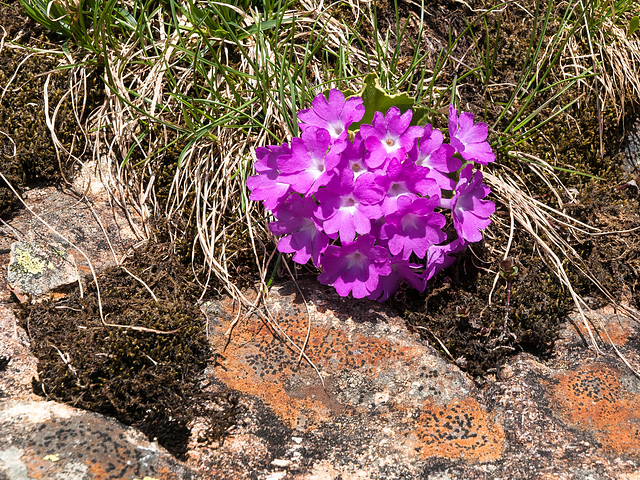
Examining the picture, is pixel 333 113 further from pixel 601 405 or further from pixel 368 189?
pixel 601 405

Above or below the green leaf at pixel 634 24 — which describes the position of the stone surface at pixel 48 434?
below

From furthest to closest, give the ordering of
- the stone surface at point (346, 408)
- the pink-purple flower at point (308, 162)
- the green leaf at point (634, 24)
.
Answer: the green leaf at point (634, 24) → the pink-purple flower at point (308, 162) → the stone surface at point (346, 408)

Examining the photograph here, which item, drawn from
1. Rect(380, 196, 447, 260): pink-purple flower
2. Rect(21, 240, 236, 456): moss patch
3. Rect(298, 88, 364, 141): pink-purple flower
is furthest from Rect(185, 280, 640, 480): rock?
Rect(298, 88, 364, 141): pink-purple flower

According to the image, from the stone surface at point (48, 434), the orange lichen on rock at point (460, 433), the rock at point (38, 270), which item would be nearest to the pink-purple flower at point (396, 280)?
the orange lichen on rock at point (460, 433)

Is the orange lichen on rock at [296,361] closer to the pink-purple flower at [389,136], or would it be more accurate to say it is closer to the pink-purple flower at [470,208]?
the pink-purple flower at [470,208]

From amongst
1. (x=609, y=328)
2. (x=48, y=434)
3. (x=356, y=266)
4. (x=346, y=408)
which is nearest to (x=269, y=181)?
(x=356, y=266)

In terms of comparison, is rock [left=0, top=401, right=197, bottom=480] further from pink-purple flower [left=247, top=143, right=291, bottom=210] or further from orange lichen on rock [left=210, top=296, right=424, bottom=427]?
pink-purple flower [left=247, top=143, right=291, bottom=210]
